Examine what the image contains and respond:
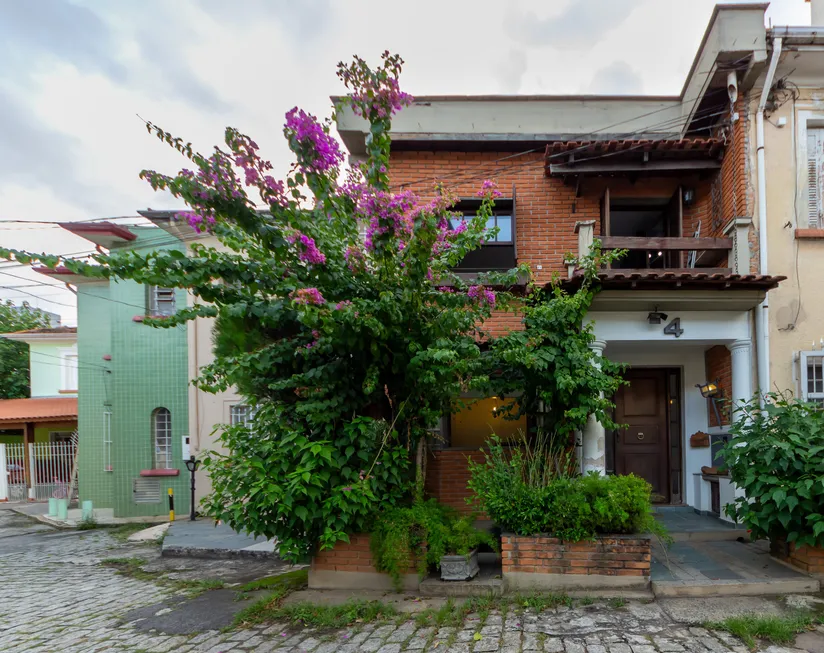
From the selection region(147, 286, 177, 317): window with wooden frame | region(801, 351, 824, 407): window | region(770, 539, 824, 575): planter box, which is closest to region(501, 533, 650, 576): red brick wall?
region(770, 539, 824, 575): planter box

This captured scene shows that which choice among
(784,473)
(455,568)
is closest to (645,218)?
(784,473)

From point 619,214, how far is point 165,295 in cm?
1020

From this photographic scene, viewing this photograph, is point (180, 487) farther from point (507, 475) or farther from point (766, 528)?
point (766, 528)

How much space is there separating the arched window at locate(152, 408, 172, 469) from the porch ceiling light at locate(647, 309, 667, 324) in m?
10.6

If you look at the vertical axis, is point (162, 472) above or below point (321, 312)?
below

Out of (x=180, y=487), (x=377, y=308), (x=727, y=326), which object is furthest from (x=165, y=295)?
(x=727, y=326)

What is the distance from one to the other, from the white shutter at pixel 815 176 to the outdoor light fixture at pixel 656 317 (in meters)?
2.73

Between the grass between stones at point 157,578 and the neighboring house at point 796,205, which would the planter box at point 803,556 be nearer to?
the neighboring house at point 796,205

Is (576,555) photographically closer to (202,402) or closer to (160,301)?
(202,402)

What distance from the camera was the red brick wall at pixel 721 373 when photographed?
6750mm

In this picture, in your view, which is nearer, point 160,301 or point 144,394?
point 144,394

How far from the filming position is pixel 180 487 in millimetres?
11320

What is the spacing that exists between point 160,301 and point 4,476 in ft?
32.4

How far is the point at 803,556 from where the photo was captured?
4.80 m
